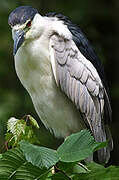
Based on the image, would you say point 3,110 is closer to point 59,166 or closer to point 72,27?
point 72,27

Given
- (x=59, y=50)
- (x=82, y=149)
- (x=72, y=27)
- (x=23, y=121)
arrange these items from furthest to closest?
(x=72, y=27)
(x=59, y=50)
(x=23, y=121)
(x=82, y=149)

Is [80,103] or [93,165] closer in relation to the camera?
[93,165]

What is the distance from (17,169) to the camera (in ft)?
4.19

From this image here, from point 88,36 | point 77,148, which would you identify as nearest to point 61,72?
point 77,148

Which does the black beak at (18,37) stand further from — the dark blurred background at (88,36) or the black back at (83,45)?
the dark blurred background at (88,36)

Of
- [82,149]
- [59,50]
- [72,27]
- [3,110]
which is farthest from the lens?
[3,110]

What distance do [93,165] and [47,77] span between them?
3.17ft

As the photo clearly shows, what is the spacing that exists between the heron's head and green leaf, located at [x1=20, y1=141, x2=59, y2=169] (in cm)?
105

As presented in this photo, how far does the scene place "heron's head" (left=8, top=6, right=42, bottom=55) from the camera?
7.45ft

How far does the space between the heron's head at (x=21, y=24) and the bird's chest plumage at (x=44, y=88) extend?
0.13m

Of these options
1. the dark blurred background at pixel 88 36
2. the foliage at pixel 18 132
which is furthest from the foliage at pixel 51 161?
the dark blurred background at pixel 88 36

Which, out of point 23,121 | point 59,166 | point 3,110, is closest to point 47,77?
point 23,121

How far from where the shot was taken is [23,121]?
166 cm

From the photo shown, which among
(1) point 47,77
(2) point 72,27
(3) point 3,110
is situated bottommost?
(3) point 3,110
